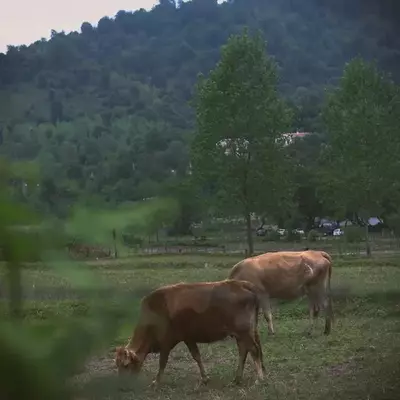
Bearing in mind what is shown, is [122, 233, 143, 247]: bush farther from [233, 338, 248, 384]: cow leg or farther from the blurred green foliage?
[233, 338, 248, 384]: cow leg

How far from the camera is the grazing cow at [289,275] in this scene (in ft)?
19.8

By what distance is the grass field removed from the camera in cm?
58

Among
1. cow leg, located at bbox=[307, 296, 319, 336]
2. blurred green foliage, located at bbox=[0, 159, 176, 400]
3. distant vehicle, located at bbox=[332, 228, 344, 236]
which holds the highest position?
blurred green foliage, located at bbox=[0, 159, 176, 400]

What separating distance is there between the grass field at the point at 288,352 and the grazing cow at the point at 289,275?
26 cm

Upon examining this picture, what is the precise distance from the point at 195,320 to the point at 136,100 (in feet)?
8.97

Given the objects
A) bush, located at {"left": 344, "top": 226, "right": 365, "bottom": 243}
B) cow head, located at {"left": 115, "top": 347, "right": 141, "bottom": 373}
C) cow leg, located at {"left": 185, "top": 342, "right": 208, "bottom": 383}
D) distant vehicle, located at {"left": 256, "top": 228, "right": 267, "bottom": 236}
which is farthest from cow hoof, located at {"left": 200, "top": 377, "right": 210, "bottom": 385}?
bush, located at {"left": 344, "top": 226, "right": 365, "bottom": 243}

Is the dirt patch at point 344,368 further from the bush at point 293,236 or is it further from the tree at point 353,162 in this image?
the bush at point 293,236

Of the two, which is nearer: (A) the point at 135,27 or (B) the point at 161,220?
(B) the point at 161,220

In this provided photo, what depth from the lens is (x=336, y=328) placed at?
585 cm

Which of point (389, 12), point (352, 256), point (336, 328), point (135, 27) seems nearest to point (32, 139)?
point (389, 12)

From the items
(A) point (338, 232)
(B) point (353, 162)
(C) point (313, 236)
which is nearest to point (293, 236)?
(C) point (313, 236)

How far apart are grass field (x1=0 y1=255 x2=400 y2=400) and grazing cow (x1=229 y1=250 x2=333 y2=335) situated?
264 millimetres

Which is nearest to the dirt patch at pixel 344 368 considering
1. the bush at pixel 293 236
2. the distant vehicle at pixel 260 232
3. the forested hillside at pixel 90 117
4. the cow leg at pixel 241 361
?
the cow leg at pixel 241 361

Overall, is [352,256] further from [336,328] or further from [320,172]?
[336,328]
